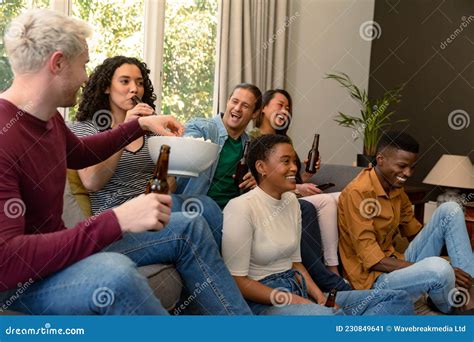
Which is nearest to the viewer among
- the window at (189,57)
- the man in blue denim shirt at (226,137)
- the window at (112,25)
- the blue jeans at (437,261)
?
the blue jeans at (437,261)

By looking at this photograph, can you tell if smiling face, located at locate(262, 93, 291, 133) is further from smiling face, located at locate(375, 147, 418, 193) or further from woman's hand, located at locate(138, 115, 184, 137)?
woman's hand, located at locate(138, 115, 184, 137)

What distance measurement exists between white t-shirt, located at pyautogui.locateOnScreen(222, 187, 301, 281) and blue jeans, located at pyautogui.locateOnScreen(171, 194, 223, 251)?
6 cm

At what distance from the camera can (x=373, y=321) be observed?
1.63 metres

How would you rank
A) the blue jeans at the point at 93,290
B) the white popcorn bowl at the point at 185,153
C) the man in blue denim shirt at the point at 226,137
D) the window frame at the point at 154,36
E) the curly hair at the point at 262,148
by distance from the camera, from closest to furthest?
the blue jeans at the point at 93,290, the white popcorn bowl at the point at 185,153, the curly hair at the point at 262,148, the man in blue denim shirt at the point at 226,137, the window frame at the point at 154,36

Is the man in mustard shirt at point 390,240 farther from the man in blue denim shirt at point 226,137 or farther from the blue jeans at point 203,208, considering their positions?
the blue jeans at point 203,208

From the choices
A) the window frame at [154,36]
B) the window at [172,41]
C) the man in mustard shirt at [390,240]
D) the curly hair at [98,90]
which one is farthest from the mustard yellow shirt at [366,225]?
the window frame at [154,36]

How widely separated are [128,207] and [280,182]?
944mm

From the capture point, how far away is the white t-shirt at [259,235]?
1.91 metres

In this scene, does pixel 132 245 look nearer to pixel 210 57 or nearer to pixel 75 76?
pixel 75 76

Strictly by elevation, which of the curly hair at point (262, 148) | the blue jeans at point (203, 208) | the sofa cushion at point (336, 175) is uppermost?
the curly hair at point (262, 148)

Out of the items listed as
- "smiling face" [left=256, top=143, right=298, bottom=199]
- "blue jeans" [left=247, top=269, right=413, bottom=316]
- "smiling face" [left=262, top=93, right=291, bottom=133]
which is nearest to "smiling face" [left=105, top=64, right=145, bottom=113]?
"smiling face" [left=256, top=143, right=298, bottom=199]

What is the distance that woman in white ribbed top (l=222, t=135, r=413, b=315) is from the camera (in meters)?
1.91

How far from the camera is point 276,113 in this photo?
10.3 feet

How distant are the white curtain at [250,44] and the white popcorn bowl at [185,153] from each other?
2.71 m
